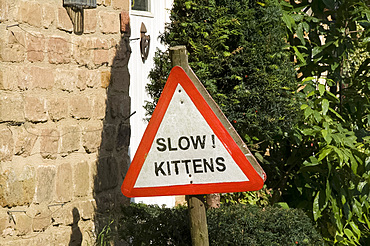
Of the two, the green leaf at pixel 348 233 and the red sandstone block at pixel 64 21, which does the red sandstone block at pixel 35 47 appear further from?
the green leaf at pixel 348 233

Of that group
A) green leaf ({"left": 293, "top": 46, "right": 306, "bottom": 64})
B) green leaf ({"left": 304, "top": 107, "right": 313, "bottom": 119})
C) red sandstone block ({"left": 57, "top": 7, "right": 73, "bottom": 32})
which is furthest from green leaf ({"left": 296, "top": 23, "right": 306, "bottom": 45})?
red sandstone block ({"left": 57, "top": 7, "right": 73, "bottom": 32})

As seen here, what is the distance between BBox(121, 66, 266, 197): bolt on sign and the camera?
8.86ft

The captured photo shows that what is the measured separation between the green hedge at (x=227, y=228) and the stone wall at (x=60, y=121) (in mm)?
610

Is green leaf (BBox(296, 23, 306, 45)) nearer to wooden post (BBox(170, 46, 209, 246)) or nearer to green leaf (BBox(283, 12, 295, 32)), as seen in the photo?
green leaf (BBox(283, 12, 295, 32))

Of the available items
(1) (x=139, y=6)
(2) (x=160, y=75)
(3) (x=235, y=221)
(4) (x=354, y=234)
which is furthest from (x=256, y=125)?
(1) (x=139, y=6)

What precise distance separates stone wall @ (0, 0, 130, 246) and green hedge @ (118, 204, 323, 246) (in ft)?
2.00

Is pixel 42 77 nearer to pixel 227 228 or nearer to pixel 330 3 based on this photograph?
pixel 227 228

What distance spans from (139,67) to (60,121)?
1901mm

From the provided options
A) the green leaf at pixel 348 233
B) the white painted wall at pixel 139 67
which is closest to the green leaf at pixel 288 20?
the white painted wall at pixel 139 67

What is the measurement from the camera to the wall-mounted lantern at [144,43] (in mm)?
6004

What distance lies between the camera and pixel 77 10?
14.6 ft

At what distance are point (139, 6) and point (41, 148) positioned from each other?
262cm

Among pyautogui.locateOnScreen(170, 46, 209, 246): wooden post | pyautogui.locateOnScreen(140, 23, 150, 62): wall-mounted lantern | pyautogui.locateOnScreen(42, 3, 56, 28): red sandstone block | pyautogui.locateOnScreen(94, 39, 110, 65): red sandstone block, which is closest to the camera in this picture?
pyautogui.locateOnScreen(170, 46, 209, 246): wooden post

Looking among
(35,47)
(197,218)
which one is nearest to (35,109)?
(35,47)
